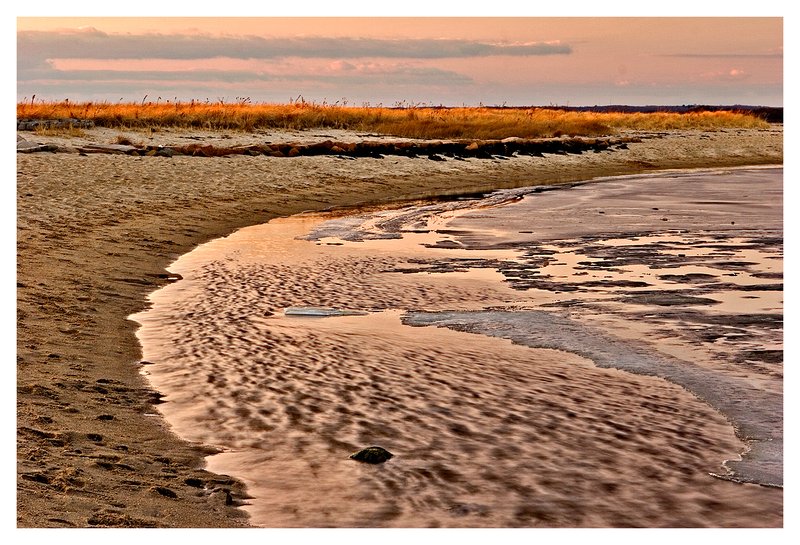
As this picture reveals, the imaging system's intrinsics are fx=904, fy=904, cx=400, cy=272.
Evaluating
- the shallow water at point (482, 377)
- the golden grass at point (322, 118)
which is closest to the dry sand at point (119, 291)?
the shallow water at point (482, 377)

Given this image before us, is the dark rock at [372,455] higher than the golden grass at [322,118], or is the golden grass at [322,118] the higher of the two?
the golden grass at [322,118]

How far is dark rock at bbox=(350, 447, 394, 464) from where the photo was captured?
19.6ft

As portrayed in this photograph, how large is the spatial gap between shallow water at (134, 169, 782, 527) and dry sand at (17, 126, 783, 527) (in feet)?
1.04

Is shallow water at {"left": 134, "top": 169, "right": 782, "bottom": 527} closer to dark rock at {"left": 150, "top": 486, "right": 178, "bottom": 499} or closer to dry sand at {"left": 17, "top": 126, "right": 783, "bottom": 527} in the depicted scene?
dry sand at {"left": 17, "top": 126, "right": 783, "bottom": 527}

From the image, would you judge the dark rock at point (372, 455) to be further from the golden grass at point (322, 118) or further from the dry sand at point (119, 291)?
the golden grass at point (322, 118)

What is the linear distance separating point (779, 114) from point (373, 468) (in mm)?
91855

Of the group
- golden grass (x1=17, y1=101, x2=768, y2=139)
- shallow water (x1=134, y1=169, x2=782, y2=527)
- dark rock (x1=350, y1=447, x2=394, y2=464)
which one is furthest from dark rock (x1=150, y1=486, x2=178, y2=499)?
golden grass (x1=17, y1=101, x2=768, y2=139)

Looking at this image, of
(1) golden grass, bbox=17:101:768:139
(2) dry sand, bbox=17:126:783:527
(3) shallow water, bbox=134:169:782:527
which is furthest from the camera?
(1) golden grass, bbox=17:101:768:139

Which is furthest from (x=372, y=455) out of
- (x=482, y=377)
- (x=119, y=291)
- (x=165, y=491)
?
(x=119, y=291)

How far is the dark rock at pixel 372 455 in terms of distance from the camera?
5961mm

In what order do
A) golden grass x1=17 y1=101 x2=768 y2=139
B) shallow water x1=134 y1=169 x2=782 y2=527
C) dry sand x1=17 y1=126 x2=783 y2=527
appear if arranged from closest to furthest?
1. dry sand x1=17 y1=126 x2=783 y2=527
2. shallow water x1=134 y1=169 x2=782 y2=527
3. golden grass x1=17 y1=101 x2=768 y2=139

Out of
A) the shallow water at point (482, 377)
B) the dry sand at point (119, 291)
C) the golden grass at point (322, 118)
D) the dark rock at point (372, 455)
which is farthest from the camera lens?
the golden grass at point (322, 118)

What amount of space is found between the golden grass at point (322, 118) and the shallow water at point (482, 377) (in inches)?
976
